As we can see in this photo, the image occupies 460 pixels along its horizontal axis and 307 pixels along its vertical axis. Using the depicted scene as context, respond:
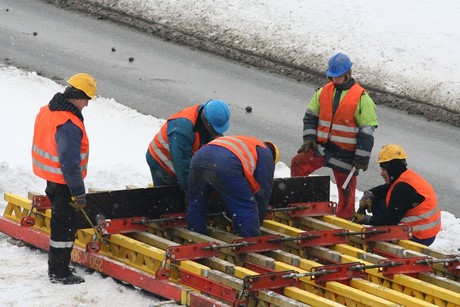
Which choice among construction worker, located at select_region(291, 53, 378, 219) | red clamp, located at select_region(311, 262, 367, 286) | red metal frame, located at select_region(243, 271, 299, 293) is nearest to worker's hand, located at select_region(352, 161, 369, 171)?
construction worker, located at select_region(291, 53, 378, 219)

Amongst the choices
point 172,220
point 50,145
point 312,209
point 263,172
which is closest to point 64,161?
point 50,145

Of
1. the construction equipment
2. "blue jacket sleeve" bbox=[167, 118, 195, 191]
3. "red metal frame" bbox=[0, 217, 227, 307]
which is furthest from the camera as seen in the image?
"blue jacket sleeve" bbox=[167, 118, 195, 191]

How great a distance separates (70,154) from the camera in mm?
9734

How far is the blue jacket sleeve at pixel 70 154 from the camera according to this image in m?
9.73

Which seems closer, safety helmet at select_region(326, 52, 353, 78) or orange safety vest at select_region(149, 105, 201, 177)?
orange safety vest at select_region(149, 105, 201, 177)

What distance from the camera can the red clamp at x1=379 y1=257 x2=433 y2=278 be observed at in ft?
31.9

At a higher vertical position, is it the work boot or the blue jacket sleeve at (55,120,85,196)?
the blue jacket sleeve at (55,120,85,196)

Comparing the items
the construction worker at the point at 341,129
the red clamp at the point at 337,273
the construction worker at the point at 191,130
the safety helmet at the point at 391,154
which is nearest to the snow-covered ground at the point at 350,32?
the construction worker at the point at 341,129

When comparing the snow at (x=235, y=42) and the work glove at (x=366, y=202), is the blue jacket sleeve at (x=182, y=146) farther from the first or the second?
the work glove at (x=366, y=202)

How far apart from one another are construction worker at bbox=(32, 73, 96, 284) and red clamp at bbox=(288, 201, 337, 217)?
95.4 inches

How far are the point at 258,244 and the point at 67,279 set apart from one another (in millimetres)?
1706

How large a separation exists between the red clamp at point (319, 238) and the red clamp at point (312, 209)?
2.86 ft

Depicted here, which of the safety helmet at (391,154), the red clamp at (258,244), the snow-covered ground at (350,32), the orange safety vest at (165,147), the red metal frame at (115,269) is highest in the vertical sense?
the snow-covered ground at (350,32)

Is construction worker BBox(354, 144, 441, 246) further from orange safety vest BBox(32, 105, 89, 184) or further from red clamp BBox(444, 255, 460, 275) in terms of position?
orange safety vest BBox(32, 105, 89, 184)
